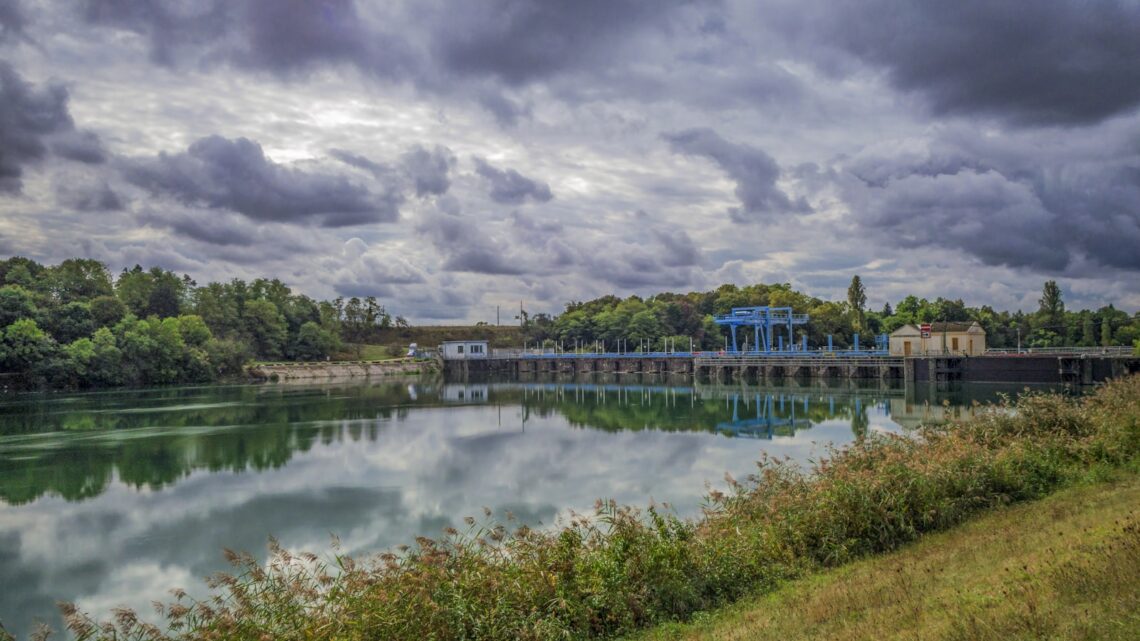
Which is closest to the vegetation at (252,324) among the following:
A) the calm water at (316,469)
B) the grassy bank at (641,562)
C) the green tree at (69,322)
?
the green tree at (69,322)

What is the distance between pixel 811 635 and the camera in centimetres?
551

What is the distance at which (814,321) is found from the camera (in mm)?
76438

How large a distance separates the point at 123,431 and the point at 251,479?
43.9 feet

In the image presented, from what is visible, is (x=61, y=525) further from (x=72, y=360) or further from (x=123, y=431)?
(x=72, y=360)

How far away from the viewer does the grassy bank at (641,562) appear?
21.2ft

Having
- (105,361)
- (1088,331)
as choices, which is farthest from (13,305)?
(1088,331)

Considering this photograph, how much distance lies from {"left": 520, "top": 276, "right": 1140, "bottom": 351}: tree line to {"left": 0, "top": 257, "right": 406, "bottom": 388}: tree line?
1331 inches

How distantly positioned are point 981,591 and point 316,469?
677 inches

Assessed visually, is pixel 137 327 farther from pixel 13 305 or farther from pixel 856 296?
pixel 856 296

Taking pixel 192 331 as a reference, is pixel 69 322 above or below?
above

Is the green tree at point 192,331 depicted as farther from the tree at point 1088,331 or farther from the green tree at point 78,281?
the tree at point 1088,331

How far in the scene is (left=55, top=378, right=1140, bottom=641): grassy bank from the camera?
6469 mm

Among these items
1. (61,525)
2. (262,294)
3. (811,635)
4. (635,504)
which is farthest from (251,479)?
(262,294)

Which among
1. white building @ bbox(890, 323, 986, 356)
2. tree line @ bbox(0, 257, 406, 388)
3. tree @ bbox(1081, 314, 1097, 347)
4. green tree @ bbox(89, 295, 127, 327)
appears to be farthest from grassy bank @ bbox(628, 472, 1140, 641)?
green tree @ bbox(89, 295, 127, 327)
